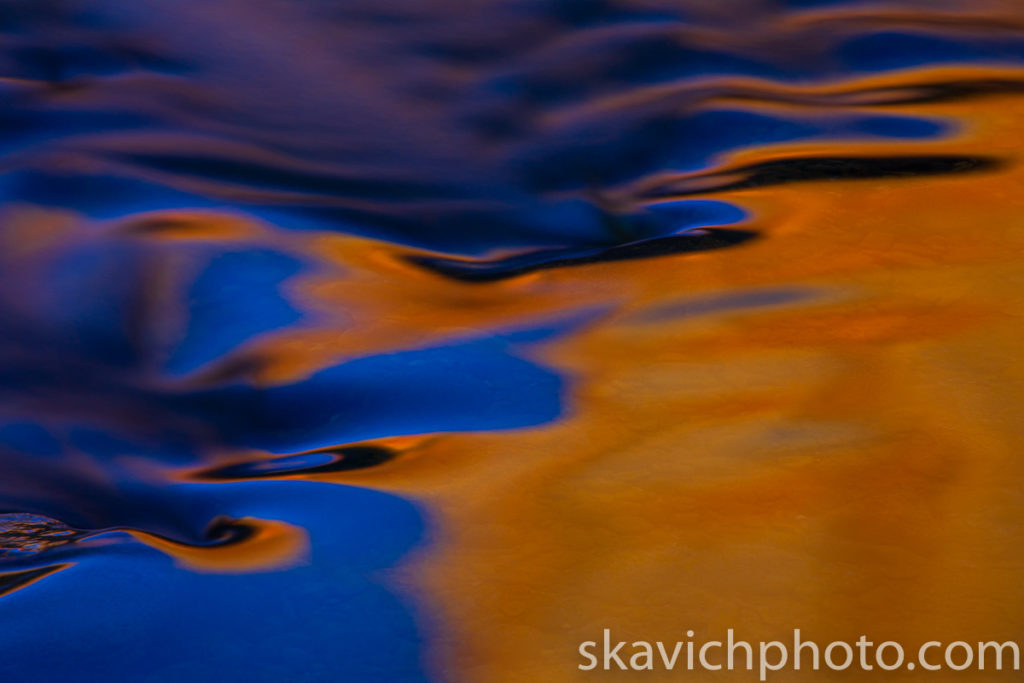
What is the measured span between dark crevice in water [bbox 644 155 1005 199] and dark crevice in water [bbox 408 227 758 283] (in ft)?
0.23

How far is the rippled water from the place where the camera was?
1.36ft

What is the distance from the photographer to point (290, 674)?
390 millimetres

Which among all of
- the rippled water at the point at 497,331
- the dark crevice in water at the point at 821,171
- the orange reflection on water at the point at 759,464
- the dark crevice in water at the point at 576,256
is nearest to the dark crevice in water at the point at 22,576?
the rippled water at the point at 497,331

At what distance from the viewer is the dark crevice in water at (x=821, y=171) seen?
0.71m

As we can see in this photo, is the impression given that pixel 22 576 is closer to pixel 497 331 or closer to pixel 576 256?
pixel 497 331

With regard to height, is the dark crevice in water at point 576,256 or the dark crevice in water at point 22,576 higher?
the dark crevice in water at point 576,256

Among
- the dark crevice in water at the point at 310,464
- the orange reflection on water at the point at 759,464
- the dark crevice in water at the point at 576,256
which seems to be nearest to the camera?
the orange reflection on water at the point at 759,464

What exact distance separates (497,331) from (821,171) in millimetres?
277

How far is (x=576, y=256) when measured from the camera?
2.22ft

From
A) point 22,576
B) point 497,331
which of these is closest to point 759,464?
point 497,331

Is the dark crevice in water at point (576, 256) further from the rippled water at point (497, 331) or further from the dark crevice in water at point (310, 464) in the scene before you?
the dark crevice in water at point (310, 464)

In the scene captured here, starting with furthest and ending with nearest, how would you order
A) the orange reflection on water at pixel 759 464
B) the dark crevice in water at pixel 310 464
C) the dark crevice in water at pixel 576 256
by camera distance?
the dark crevice in water at pixel 576 256, the dark crevice in water at pixel 310 464, the orange reflection on water at pixel 759 464

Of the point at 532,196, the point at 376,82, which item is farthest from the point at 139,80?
the point at 532,196

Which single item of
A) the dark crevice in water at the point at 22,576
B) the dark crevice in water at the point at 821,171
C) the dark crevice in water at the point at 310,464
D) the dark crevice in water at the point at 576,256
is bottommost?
the dark crevice in water at the point at 22,576
